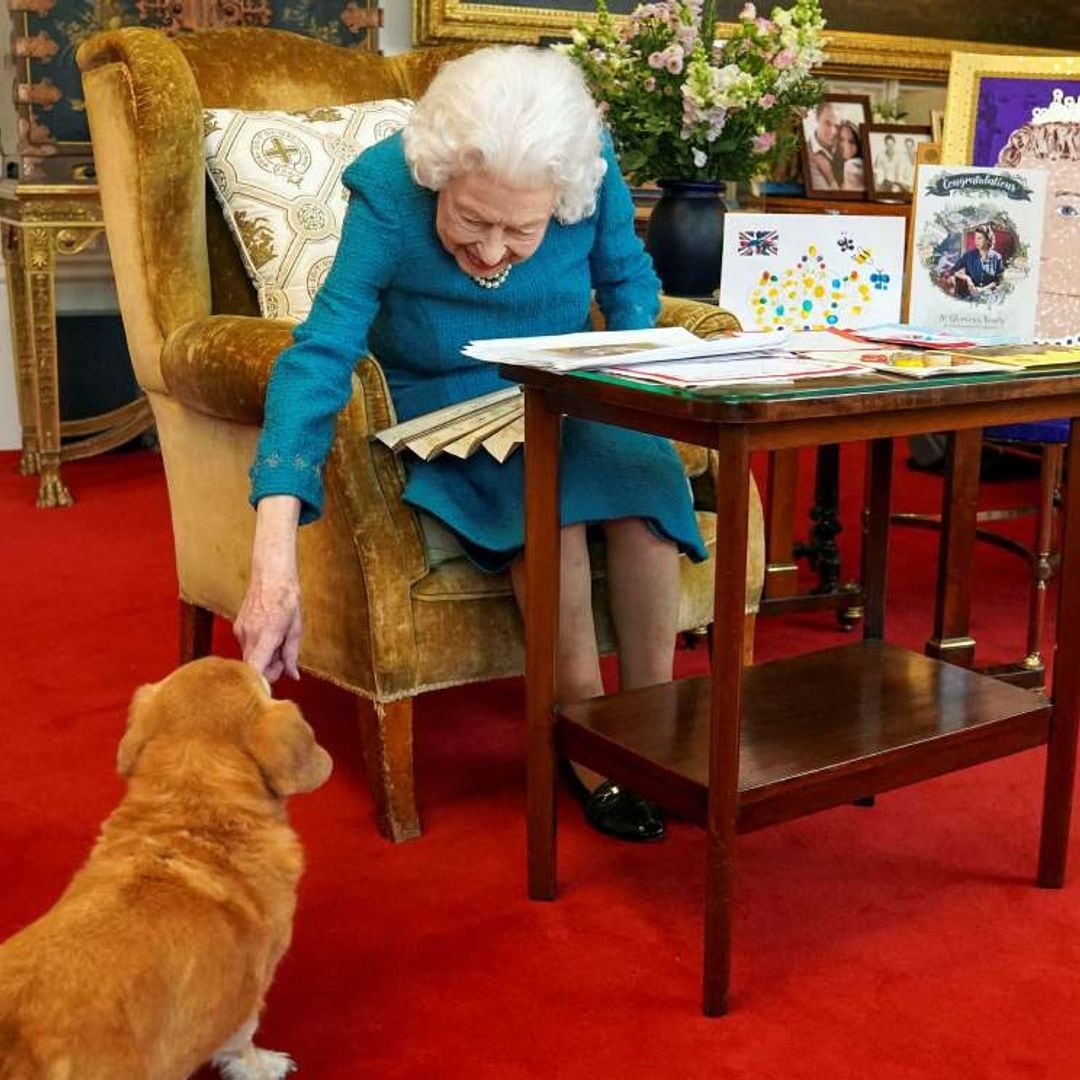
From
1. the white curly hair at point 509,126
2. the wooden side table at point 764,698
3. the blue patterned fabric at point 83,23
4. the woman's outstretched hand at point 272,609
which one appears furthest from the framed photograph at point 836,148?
the woman's outstretched hand at point 272,609

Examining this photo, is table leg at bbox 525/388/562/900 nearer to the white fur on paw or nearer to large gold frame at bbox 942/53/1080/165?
the white fur on paw

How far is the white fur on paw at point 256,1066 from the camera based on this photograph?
1682 mm

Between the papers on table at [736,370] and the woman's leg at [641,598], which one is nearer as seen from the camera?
the papers on table at [736,370]

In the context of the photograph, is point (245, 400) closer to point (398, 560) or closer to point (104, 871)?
point (398, 560)

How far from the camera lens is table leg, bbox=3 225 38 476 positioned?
466cm

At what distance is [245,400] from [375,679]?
0.46 metres

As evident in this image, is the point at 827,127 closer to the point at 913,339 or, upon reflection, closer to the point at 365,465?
the point at 913,339

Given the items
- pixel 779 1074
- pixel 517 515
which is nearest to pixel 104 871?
pixel 779 1074

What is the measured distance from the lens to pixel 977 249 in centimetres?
249

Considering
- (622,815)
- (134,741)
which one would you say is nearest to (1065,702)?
(622,815)

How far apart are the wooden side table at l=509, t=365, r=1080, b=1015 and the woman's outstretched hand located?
0.31 m

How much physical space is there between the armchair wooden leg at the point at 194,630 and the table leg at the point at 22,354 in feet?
6.69

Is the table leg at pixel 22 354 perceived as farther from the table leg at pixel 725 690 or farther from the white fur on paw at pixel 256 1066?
the table leg at pixel 725 690

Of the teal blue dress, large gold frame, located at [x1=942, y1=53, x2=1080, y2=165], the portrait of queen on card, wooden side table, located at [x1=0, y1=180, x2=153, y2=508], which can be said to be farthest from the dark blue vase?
wooden side table, located at [x1=0, y1=180, x2=153, y2=508]
